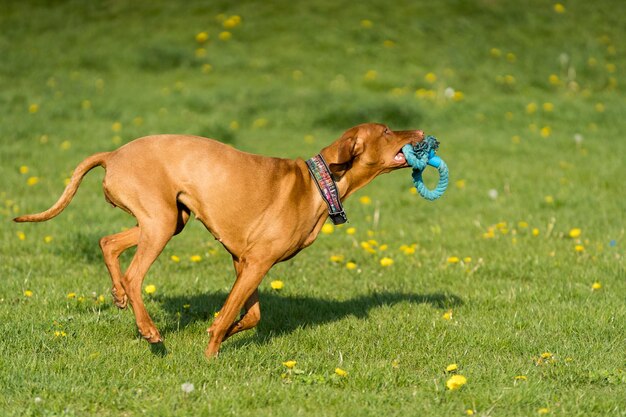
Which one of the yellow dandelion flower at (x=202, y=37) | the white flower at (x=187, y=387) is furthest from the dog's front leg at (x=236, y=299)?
the yellow dandelion flower at (x=202, y=37)

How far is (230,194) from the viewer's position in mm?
5340

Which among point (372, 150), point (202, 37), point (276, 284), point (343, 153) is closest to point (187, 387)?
point (343, 153)

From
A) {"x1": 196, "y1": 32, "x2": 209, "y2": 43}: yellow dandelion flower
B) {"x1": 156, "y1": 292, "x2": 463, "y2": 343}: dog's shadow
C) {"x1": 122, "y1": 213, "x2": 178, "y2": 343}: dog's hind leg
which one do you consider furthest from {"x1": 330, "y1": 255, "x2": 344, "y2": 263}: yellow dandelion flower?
{"x1": 196, "y1": 32, "x2": 209, "y2": 43}: yellow dandelion flower

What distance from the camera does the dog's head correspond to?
5.54 meters

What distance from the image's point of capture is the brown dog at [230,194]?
520 cm

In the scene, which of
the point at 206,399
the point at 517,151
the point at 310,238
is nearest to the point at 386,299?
the point at 310,238

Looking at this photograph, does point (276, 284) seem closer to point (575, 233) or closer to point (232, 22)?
Result: point (575, 233)

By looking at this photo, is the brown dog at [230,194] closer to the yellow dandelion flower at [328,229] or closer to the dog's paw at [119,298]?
the dog's paw at [119,298]

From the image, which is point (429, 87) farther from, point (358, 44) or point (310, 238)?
point (310, 238)

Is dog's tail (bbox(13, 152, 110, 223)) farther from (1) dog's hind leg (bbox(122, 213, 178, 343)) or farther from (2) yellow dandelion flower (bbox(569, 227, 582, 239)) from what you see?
(2) yellow dandelion flower (bbox(569, 227, 582, 239))

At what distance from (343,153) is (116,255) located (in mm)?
1698

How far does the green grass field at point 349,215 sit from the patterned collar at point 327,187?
876mm

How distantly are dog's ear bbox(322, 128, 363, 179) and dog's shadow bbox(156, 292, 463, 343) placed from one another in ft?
3.88

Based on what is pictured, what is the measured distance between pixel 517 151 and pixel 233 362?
7875 mm
